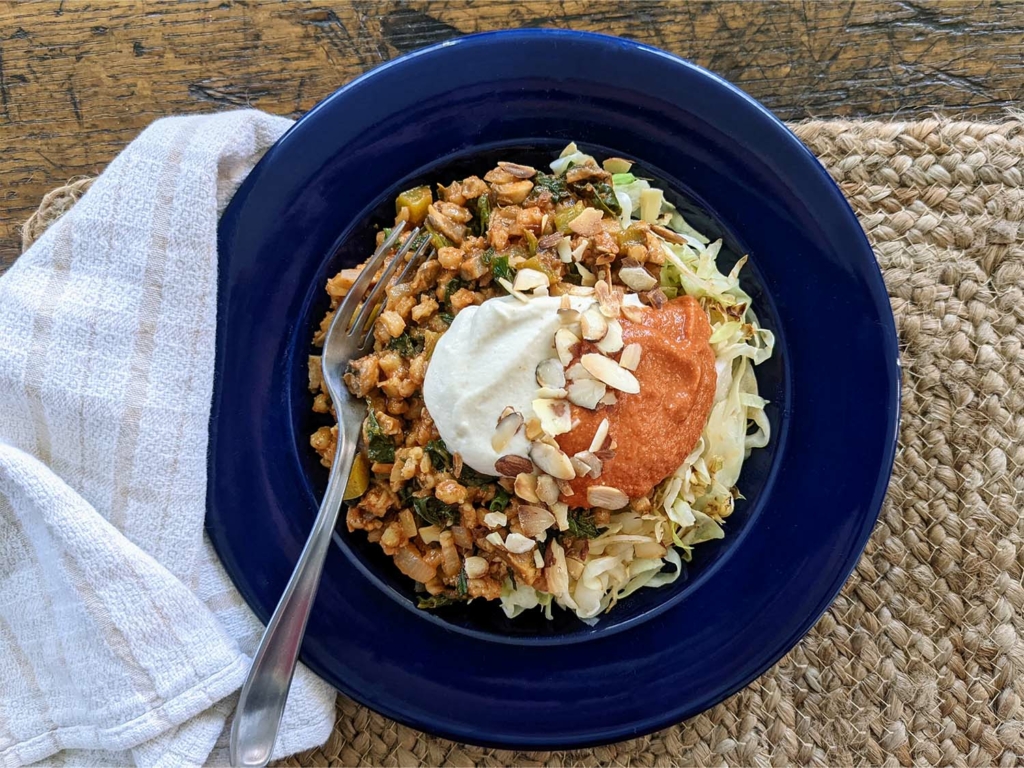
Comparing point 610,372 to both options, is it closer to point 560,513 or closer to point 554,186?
point 560,513

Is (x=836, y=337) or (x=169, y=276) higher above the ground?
(x=169, y=276)

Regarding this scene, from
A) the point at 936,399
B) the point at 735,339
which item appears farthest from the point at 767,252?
the point at 936,399

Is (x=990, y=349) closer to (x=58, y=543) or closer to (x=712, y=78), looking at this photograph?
(x=712, y=78)

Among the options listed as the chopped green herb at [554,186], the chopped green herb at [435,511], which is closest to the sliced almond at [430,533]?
the chopped green herb at [435,511]

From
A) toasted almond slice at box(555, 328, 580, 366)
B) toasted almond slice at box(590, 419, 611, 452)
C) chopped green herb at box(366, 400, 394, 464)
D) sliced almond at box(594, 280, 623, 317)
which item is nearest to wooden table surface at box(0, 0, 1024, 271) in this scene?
sliced almond at box(594, 280, 623, 317)

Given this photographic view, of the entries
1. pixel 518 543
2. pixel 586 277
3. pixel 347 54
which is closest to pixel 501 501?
pixel 518 543

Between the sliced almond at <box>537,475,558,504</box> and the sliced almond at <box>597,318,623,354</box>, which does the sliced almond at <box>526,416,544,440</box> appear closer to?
the sliced almond at <box>537,475,558,504</box>
